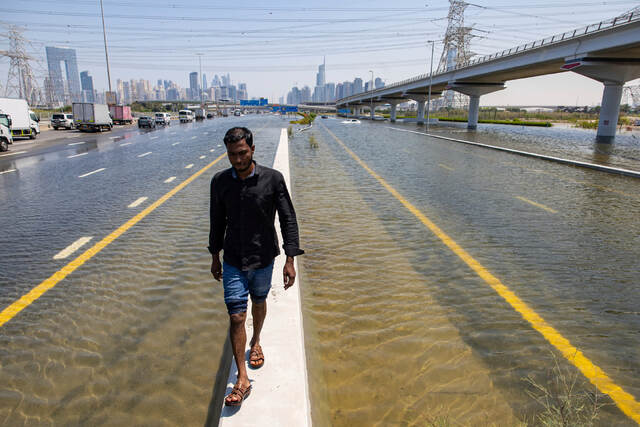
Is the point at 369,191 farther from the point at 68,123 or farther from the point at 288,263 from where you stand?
the point at 68,123

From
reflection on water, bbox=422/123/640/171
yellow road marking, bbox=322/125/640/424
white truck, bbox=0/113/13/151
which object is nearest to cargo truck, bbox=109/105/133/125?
white truck, bbox=0/113/13/151

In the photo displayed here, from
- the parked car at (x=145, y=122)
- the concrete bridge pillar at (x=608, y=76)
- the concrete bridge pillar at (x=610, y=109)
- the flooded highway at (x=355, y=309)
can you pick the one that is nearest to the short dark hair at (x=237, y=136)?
the flooded highway at (x=355, y=309)

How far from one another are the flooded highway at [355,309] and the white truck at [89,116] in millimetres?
34110

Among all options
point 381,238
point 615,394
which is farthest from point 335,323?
point 381,238

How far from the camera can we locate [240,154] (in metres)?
3.14

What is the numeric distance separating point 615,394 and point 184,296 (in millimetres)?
4385

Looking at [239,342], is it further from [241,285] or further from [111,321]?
[111,321]

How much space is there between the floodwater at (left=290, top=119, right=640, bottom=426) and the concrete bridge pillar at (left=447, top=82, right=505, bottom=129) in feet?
190

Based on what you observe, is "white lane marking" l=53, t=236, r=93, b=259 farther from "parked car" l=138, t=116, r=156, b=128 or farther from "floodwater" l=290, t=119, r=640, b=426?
"parked car" l=138, t=116, r=156, b=128

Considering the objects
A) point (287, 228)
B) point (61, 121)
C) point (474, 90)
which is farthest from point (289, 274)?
point (474, 90)

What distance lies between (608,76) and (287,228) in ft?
153

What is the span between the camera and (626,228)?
8672 millimetres

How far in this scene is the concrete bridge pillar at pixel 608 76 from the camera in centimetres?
3804

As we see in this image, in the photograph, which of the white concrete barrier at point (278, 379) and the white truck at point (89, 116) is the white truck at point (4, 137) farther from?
the white concrete barrier at point (278, 379)
